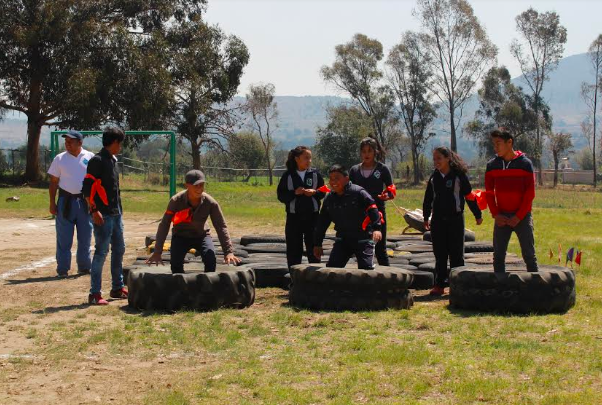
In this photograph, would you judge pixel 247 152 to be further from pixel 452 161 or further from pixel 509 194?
pixel 509 194

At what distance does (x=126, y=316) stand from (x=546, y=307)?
12.8 feet

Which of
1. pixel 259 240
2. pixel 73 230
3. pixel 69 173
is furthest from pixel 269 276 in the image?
pixel 259 240

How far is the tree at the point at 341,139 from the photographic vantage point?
7819cm

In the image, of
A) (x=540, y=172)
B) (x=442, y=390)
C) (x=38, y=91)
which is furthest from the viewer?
(x=540, y=172)

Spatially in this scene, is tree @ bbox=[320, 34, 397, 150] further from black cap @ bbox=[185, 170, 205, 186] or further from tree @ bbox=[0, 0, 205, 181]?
black cap @ bbox=[185, 170, 205, 186]

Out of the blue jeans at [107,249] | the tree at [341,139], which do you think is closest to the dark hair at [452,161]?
the blue jeans at [107,249]

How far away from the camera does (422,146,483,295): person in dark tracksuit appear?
31.7 feet

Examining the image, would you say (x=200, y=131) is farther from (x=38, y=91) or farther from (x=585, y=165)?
(x=585, y=165)

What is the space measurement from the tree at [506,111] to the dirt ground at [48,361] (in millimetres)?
74115

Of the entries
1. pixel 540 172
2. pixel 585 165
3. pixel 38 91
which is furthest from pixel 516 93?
pixel 585 165

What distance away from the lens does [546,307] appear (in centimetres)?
833

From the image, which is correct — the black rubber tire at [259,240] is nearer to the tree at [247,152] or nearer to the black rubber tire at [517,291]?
the black rubber tire at [517,291]

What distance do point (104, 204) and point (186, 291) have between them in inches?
56.0

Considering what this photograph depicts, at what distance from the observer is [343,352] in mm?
6629
